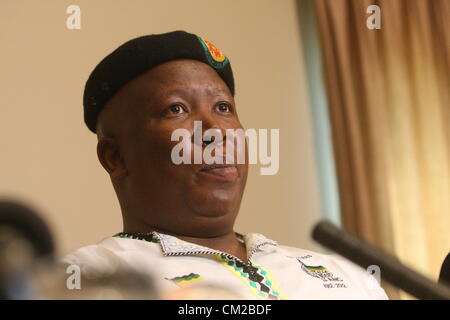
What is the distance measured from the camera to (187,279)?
67 cm

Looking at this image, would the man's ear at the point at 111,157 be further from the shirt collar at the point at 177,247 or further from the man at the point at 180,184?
the shirt collar at the point at 177,247

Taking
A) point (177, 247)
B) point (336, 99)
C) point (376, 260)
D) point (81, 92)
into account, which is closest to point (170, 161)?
point (177, 247)

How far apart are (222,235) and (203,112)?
178 millimetres

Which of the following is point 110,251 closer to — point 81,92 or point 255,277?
point 255,277

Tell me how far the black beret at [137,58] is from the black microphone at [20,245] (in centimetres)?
69

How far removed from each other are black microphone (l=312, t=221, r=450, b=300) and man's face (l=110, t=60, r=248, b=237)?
1.68ft

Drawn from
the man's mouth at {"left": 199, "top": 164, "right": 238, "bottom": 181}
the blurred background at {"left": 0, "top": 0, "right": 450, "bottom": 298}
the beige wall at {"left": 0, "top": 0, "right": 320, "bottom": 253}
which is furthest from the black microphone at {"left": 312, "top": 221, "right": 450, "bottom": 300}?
the blurred background at {"left": 0, "top": 0, "right": 450, "bottom": 298}

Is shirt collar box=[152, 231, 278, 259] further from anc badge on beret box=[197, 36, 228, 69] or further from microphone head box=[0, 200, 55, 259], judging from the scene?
microphone head box=[0, 200, 55, 259]

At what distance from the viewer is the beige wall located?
4.18ft

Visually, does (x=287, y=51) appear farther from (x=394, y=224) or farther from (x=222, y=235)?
(x=222, y=235)

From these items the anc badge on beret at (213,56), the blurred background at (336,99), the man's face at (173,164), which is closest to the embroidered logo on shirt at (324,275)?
the man's face at (173,164)

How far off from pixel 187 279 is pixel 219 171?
0.56 feet

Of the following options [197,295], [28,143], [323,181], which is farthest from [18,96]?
[197,295]

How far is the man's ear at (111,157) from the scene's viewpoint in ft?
2.82
